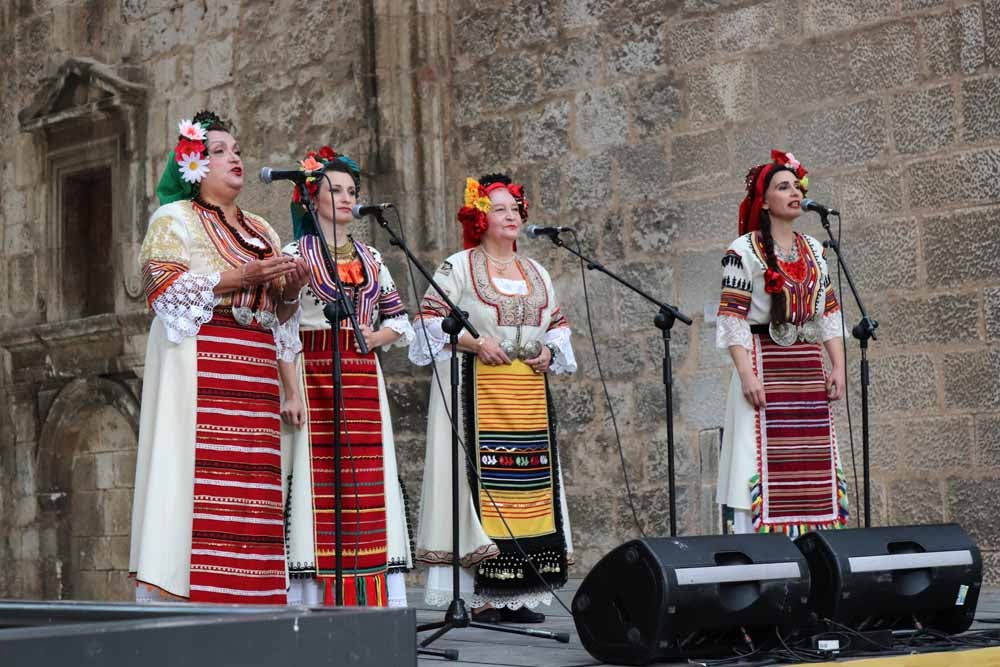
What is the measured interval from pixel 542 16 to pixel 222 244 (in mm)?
3754

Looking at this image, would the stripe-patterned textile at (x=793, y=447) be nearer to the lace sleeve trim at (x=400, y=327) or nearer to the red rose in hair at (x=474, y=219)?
the red rose in hair at (x=474, y=219)

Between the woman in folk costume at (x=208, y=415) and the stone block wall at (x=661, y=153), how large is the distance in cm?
305

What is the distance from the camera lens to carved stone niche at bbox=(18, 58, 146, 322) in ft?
31.2

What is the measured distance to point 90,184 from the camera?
32.9 feet

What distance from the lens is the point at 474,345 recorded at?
18.0 feet

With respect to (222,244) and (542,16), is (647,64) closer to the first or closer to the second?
(542,16)

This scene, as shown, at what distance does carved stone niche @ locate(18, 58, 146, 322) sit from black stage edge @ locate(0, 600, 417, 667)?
7.46 m

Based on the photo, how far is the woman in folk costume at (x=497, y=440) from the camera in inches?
215

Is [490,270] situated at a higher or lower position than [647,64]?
lower

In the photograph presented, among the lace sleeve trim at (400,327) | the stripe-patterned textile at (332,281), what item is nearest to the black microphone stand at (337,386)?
the stripe-patterned textile at (332,281)

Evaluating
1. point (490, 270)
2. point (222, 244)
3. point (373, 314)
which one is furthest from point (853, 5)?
point (222, 244)

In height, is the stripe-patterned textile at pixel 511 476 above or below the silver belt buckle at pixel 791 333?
below

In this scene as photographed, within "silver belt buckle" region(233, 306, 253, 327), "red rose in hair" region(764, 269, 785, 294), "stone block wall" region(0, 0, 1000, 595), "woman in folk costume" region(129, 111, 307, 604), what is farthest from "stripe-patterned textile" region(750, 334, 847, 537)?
"silver belt buckle" region(233, 306, 253, 327)

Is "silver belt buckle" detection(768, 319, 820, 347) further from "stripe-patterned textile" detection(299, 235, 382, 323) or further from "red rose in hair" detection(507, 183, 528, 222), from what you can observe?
"stripe-patterned textile" detection(299, 235, 382, 323)
